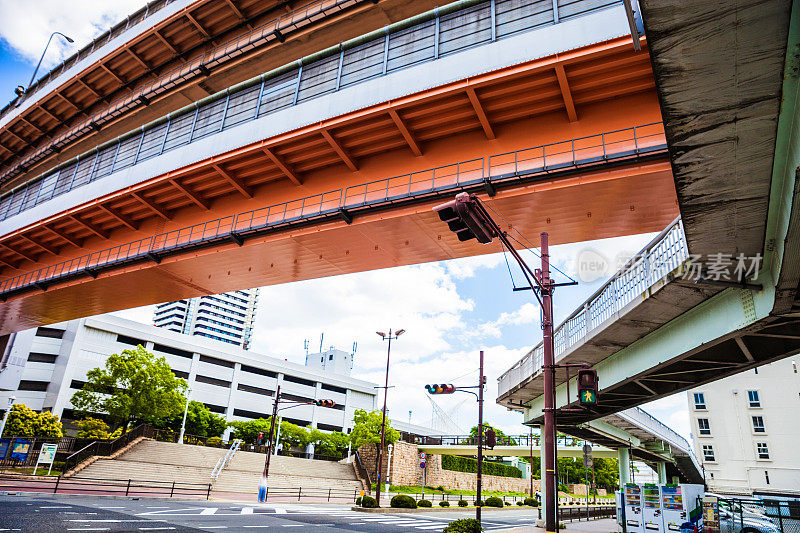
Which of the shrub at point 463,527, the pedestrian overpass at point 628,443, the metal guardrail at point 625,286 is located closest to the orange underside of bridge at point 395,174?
the metal guardrail at point 625,286

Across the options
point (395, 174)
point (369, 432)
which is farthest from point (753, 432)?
point (395, 174)

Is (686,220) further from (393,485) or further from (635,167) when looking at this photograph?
(393,485)

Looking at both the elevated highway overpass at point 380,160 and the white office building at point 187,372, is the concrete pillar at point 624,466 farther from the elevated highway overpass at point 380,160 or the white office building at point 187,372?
the white office building at point 187,372

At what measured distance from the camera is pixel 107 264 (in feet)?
70.2

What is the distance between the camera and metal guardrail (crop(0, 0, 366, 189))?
24.1 m

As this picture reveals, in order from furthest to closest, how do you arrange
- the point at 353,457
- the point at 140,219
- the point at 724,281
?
the point at 353,457
the point at 140,219
the point at 724,281

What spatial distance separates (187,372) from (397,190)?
66.2 metres

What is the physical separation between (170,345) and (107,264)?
54713mm

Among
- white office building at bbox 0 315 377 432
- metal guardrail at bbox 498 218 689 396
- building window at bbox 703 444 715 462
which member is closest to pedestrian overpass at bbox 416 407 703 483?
building window at bbox 703 444 715 462

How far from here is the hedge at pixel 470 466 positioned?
62.5 metres

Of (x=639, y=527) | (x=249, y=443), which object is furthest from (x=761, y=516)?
(x=249, y=443)

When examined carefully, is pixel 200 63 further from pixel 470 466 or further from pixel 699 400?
pixel 699 400

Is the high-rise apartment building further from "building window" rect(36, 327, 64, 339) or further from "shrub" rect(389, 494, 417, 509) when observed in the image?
"shrub" rect(389, 494, 417, 509)

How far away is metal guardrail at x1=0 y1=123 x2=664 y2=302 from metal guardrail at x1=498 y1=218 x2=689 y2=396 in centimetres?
232
